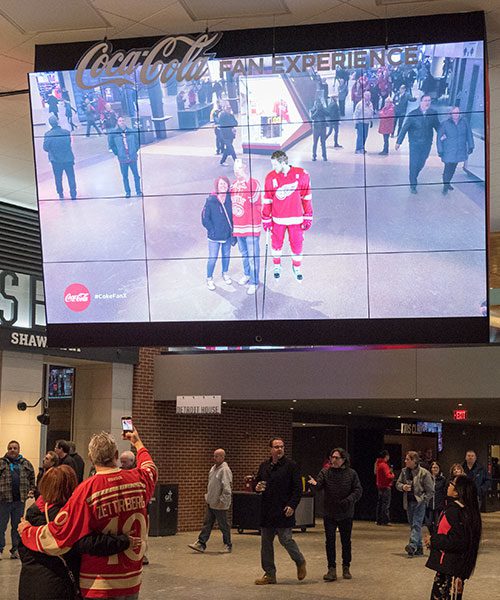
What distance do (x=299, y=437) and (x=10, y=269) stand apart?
13.7 m

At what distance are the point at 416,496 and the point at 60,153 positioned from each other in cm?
926

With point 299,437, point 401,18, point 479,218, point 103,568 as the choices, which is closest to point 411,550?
point 479,218

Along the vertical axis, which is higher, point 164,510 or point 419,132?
point 419,132

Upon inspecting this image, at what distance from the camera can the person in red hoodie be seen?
78.9 feet

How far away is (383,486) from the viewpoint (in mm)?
24422

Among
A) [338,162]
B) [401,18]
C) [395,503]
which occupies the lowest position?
[395,503]

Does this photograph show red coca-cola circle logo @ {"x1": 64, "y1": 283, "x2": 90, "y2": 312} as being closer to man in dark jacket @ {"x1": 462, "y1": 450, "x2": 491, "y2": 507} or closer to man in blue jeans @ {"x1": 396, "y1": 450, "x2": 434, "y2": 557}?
man in blue jeans @ {"x1": 396, "y1": 450, "x2": 434, "y2": 557}

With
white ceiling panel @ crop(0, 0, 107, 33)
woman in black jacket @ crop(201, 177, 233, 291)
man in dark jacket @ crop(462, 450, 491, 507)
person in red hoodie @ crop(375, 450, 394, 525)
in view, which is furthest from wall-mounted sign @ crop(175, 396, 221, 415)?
white ceiling panel @ crop(0, 0, 107, 33)

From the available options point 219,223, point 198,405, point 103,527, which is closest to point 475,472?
point 198,405

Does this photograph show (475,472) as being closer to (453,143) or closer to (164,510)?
(164,510)

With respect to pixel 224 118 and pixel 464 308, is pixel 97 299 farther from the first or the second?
pixel 464 308

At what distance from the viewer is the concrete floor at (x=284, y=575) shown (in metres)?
11.6

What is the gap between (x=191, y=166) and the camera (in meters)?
9.74

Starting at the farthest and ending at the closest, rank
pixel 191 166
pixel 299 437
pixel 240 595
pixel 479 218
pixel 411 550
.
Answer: pixel 299 437 < pixel 411 550 < pixel 240 595 < pixel 191 166 < pixel 479 218
